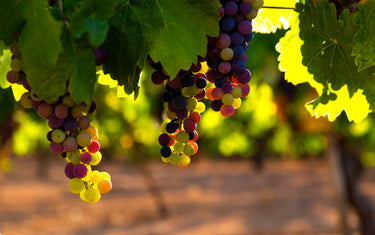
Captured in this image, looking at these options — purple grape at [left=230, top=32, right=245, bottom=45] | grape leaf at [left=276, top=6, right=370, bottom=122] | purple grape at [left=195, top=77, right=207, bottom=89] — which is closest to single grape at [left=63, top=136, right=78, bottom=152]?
purple grape at [left=195, top=77, right=207, bottom=89]

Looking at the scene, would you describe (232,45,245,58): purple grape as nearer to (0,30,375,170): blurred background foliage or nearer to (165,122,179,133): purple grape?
(165,122,179,133): purple grape

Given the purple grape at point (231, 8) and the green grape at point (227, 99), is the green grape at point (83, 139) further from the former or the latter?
the purple grape at point (231, 8)

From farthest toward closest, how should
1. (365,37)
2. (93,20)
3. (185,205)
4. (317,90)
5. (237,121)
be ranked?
(237,121) → (185,205) → (317,90) → (365,37) → (93,20)

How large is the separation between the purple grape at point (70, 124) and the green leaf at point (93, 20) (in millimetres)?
231

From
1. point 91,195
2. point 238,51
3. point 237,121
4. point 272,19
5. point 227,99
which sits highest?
point 237,121

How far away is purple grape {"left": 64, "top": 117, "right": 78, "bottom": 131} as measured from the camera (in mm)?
1051

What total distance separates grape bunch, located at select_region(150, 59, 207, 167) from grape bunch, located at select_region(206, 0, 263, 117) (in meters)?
0.05

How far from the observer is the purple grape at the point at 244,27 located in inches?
46.3

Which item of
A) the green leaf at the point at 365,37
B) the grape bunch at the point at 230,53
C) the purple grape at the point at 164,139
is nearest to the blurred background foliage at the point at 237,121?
the purple grape at the point at 164,139

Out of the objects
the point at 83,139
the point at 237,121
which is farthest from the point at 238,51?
the point at 237,121

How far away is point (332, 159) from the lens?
26.0ft

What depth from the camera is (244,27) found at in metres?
1.17

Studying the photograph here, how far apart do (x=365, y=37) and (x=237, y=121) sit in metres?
18.7

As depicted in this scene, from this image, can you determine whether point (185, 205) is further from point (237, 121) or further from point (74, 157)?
point (74, 157)
